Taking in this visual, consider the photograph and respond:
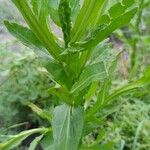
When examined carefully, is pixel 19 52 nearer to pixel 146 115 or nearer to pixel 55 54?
pixel 146 115

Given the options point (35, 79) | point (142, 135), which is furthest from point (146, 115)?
point (35, 79)

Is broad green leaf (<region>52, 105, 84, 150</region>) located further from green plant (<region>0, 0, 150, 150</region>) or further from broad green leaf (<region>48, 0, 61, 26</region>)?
broad green leaf (<region>48, 0, 61, 26</region>)

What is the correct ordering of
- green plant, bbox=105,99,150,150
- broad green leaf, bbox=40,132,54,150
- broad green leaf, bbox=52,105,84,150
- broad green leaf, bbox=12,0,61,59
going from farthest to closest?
green plant, bbox=105,99,150,150, broad green leaf, bbox=40,132,54,150, broad green leaf, bbox=52,105,84,150, broad green leaf, bbox=12,0,61,59

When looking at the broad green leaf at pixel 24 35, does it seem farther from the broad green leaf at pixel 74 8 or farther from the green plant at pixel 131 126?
the green plant at pixel 131 126

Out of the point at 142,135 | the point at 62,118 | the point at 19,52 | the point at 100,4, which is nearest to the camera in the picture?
the point at 100,4

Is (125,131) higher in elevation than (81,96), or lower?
higher

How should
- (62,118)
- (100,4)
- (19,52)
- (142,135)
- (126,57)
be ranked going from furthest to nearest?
1. (126,57)
2. (19,52)
3. (142,135)
4. (62,118)
5. (100,4)

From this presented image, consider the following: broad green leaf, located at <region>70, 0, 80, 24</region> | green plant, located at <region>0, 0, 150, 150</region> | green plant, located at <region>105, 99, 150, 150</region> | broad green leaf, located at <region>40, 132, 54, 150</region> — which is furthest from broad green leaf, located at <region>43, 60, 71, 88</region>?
green plant, located at <region>105, 99, 150, 150</region>
